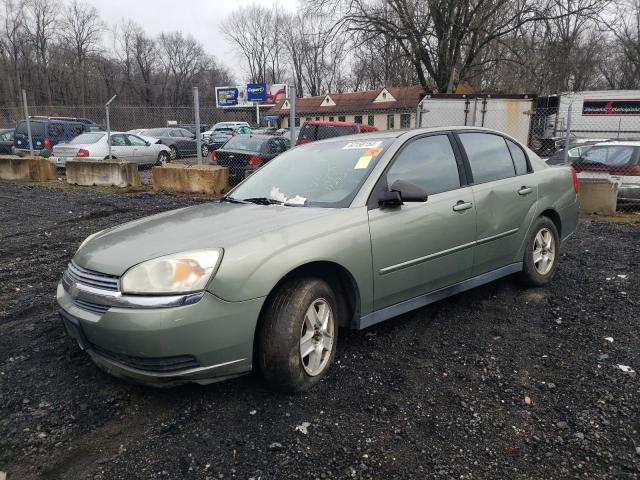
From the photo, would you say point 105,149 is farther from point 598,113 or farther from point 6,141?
point 598,113

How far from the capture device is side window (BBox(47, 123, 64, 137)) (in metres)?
16.9

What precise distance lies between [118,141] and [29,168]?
9.87ft

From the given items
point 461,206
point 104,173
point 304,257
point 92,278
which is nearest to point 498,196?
point 461,206

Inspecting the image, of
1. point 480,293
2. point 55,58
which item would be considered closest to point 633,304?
point 480,293

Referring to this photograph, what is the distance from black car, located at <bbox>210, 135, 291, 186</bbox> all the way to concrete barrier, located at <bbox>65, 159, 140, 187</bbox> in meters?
2.01

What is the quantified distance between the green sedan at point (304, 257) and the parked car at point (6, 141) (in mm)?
19866

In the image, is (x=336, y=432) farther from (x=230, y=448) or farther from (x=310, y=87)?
(x=310, y=87)

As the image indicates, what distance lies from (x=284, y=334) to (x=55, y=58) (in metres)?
69.2

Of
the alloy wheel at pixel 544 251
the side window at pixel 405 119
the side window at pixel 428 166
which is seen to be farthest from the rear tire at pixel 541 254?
the side window at pixel 405 119

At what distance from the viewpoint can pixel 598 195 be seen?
28.3 ft

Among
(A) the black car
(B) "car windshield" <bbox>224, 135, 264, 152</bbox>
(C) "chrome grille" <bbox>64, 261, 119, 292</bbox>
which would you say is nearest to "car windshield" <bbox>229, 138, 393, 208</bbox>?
(C) "chrome grille" <bbox>64, 261, 119, 292</bbox>

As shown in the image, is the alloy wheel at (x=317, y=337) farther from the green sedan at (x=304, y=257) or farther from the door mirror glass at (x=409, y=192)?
the door mirror glass at (x=409, y=192)

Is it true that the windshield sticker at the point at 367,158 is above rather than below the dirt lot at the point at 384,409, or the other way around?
above

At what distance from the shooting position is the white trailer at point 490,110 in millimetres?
15547
